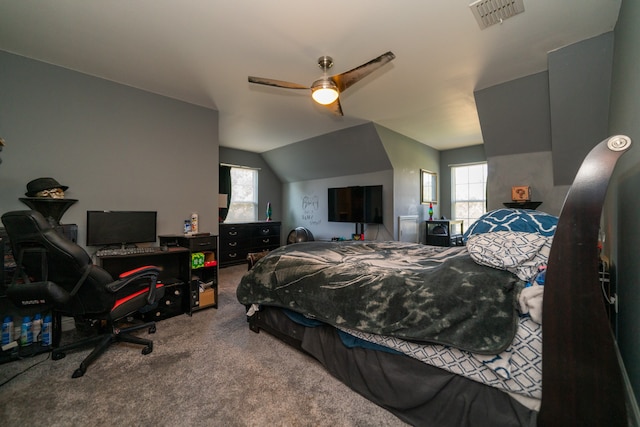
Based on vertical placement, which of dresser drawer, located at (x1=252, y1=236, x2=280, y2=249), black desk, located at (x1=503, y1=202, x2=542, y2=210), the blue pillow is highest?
black desk, located at (x1=503, y1=202, x2=542, y2=210)

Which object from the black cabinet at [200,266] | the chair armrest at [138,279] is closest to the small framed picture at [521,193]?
the black cabinet at [200,266]

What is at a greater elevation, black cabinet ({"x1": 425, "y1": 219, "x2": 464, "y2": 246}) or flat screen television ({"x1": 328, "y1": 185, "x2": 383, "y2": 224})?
flat screen television ({"x1": 328, "y1": 185, "x2": 383, "y2": 224})

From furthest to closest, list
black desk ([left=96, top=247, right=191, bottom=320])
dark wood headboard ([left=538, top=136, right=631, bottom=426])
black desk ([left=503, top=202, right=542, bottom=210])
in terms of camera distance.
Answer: black desk ([left=503, top=202, right=542, bottom=210]), black desk ([left=96, top=247, right=191, bottom=320]), dark wood headboard ([left=538, top=136, right=631, bottom=426])

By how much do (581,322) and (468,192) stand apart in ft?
18.5

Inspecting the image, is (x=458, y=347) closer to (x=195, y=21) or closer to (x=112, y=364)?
(x=112, y=364)

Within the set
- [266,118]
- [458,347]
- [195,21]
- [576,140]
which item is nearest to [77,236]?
[195,21]

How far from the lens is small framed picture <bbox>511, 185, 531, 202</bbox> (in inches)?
134

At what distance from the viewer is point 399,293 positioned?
4.99 ft

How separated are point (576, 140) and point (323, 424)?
12.6 feet

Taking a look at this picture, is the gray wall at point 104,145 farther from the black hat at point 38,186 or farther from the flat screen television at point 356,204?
the flat screen television at point 356,204

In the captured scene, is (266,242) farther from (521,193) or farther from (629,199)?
(629,199)

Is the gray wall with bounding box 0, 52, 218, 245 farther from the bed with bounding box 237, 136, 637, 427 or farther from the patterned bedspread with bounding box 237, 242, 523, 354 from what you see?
the bed with bounding box 237, 136, 637, 427

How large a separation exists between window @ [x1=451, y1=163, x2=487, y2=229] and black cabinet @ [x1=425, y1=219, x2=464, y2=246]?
0.45m

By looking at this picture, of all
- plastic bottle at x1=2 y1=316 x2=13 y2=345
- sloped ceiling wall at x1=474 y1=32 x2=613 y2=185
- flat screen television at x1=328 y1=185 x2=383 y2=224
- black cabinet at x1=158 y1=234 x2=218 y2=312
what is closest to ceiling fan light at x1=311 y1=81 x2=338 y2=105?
black cabinet at x1=158 y1=234 x2=218 y2=312
